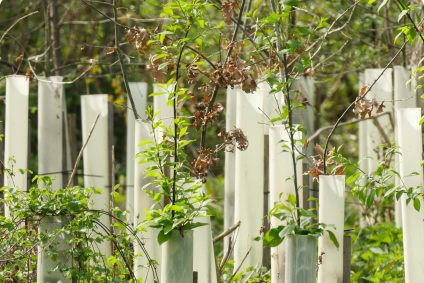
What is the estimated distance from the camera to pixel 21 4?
8180 millimetres

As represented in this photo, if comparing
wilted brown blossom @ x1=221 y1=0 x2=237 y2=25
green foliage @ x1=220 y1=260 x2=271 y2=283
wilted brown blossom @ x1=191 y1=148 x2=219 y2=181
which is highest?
wilted brown blossom @ x1=221 y1=0 x2=237 y2=25

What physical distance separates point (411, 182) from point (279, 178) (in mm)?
581

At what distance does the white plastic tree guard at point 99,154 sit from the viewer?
204 inches

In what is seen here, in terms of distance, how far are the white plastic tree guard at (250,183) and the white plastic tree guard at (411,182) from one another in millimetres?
764

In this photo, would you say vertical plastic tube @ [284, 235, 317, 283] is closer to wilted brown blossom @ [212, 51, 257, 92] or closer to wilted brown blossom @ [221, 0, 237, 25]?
wilted brown blossom @ [212, 51, 257, 92]

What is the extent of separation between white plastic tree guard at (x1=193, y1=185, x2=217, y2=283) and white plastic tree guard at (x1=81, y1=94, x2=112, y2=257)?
960 millimetres

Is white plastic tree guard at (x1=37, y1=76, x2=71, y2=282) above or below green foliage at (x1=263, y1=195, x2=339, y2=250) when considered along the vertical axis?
above

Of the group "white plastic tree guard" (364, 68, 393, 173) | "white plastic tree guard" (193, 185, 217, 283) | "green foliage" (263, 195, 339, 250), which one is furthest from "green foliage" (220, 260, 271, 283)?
"white plastic tree guard" (364, 68, 393, 173)

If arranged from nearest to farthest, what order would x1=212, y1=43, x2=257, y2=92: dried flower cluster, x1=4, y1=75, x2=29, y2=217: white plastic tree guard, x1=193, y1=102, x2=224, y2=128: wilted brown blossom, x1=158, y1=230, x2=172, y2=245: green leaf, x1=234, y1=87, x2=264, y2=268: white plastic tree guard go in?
1. x1=158, y1=230, x2=172, y2=245: green leaf
2. x1=212, y1=43, x2=257, y2=92: dried flower cluster
3. x1=193, y1=102, x2=224, y2=128: wilted brown blossom
4. x1=234, y1=87, x2=264, y2=268: white plastic tree guard
5. x1=4, y1=75, x2=29, y2=217: white plastic tree guard

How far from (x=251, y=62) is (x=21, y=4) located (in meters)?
4.37

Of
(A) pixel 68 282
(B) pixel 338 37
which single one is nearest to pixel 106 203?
(A) pixel 68 282

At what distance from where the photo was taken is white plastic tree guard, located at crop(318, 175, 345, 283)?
3912 mm

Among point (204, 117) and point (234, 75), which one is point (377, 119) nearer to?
point (204, 117)

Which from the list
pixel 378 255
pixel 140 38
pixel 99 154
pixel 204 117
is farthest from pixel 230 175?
pixel 140 38
